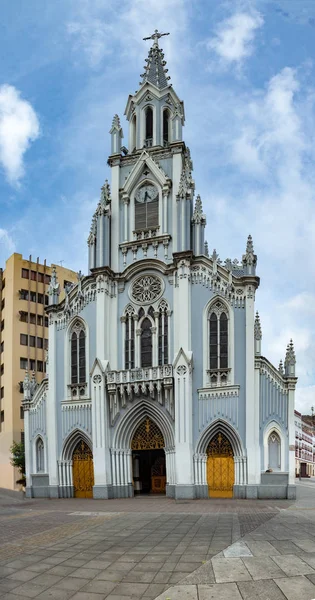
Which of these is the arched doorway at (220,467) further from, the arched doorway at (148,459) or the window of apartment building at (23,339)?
the window of apartment building at (23,339)

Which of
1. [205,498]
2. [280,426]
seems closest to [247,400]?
[280,426]

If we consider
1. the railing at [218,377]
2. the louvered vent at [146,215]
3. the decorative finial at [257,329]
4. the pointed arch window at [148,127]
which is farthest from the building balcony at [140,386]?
the pointed arch window at [148,127]

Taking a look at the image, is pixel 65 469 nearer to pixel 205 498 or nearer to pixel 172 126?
pixel 205 498

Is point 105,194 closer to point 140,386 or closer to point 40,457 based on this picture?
point 140,386

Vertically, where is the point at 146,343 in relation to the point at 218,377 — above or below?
above

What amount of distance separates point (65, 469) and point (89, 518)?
13294mm

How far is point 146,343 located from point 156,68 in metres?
20.8

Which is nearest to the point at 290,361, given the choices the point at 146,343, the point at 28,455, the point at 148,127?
the point at 146,343

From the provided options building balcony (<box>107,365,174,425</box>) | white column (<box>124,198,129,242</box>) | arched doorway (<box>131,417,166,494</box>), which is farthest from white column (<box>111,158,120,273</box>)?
arched doorway (<box>131,417,166,494</box>)

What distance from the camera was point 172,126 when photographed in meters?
36.3

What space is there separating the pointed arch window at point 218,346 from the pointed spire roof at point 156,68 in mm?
17492

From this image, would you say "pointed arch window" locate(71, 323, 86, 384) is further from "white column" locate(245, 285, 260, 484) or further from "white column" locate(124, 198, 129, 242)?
"white column" locate(245, 285, 260, 484)

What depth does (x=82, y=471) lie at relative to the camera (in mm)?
33000

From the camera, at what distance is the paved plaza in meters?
9.43
